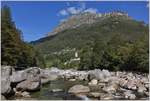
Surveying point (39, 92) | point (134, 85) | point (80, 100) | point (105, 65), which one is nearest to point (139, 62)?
point (105, 65)

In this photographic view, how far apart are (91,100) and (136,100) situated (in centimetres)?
325

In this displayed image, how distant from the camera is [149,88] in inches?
1335

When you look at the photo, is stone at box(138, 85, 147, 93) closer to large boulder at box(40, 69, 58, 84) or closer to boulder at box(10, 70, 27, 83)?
→ boulder at box(10, 70, 27, 83)

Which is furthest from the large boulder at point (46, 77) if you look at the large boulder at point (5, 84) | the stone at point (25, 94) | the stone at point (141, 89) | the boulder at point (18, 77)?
the large boulder at point (5, 84)

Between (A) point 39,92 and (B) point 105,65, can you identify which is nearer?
(A) point 39,92

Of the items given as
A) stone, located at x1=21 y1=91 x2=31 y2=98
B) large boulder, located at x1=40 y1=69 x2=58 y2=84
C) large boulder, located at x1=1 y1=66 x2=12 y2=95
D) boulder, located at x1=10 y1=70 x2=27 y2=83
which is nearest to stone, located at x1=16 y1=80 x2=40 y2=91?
boulder, located at x1=10 y1=70 x2=27 y2=83

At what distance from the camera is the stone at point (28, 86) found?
3139 centimetres

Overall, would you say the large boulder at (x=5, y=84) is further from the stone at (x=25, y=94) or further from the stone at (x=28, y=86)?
the stone at (x=28, y=86)

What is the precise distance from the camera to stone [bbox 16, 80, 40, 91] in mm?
31391

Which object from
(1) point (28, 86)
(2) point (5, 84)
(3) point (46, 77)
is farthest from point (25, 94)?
(3) point (46, 77)

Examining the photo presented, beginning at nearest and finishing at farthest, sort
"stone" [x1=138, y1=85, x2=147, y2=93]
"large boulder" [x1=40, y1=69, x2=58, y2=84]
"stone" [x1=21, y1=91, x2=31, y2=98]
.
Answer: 1. "stone" [x1=21, y1=91, x2=31, y2=98]
2. "stone" [x1=138, y1=85, x2=147, y2=93]
3. "large boulder" [x1=40, y1=69, x2=58, y2=84]

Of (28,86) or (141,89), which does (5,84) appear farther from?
(141,89)

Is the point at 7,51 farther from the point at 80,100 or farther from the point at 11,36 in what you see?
the point at 80,100

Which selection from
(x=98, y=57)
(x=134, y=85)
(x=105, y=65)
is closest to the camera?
(x=134, y=85)
